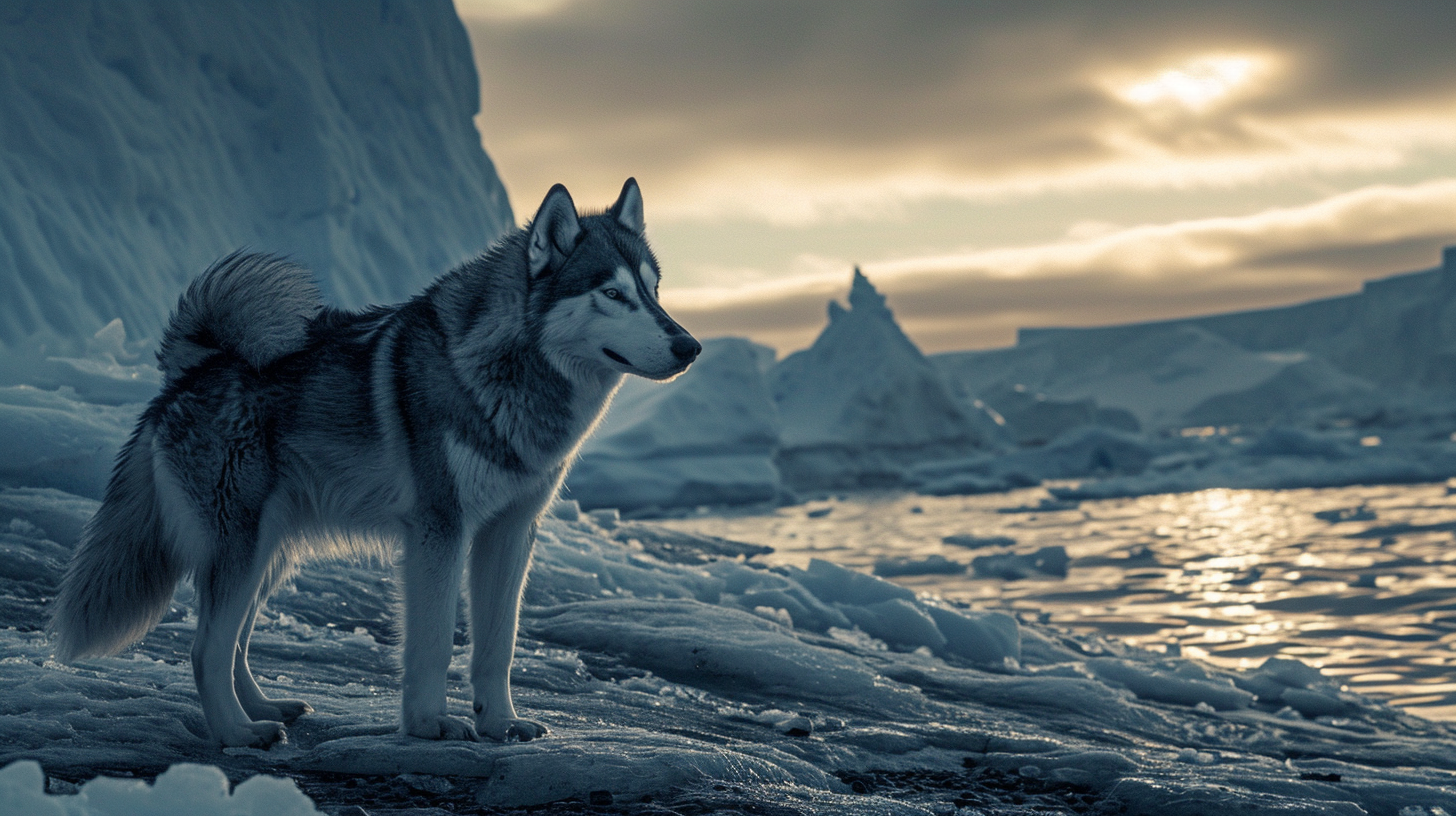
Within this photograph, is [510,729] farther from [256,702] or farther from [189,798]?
[189,798]

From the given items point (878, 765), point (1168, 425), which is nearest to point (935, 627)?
point (878, 765)

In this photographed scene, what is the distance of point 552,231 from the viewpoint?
3.01 m

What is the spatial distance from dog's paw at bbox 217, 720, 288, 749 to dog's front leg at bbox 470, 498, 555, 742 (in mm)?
563

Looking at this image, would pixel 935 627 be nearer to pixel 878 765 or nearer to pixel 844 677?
pixel 844 677

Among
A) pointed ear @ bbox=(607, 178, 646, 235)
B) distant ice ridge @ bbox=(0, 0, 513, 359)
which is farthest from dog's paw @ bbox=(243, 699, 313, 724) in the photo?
distant ice ridge @ bbox=(0, 0, 513, 359)

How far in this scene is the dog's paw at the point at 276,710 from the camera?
10.2 feet

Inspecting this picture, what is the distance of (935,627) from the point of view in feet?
21.2

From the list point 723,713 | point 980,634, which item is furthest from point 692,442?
point 723,713

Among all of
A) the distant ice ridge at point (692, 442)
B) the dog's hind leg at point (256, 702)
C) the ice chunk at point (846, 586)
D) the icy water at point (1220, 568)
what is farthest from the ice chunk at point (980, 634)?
the distant ice ridge at point (692, 442)

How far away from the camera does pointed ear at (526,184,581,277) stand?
297 centimetres

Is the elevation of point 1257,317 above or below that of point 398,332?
above

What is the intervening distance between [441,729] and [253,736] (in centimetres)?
51

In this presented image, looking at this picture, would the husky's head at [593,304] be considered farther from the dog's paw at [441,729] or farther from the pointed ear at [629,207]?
the dog's paw at [441,729]

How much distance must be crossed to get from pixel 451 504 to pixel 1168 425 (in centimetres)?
8862
